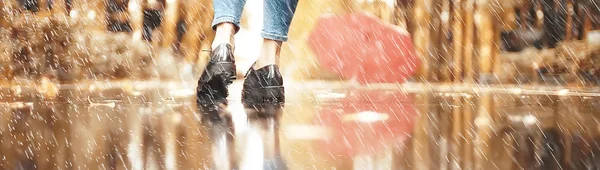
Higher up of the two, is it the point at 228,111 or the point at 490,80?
the point at 490,80

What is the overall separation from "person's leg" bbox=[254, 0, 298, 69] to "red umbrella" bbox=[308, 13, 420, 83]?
1214mm

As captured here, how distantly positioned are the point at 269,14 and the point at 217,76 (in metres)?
0.17

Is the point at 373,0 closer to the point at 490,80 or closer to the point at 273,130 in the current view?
the point at 490,80

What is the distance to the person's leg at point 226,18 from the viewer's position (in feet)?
4.85

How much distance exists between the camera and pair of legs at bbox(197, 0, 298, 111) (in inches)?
56.6

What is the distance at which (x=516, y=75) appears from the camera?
324 centimetres

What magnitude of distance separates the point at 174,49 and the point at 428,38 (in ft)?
3.35

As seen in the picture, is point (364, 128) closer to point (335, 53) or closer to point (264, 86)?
point (264, 86)

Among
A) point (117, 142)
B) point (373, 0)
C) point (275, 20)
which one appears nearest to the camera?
point (117, 142)

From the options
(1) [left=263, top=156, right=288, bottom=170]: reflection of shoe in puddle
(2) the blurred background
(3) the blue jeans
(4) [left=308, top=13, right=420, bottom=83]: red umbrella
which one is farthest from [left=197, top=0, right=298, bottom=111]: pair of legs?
(4) [left=308, top=13, right=420, bottom=83]: red umbrella

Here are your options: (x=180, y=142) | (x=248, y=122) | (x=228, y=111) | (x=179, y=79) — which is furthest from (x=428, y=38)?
(x=180, y=142)

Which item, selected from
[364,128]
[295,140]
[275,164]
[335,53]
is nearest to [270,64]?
[364,128]

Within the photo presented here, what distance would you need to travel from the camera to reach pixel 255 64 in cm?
152

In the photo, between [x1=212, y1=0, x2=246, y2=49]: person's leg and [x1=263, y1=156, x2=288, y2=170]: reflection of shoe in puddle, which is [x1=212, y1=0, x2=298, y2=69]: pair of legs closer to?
[x1=212, y1=0, x2=246, y2=49]: person's leg
